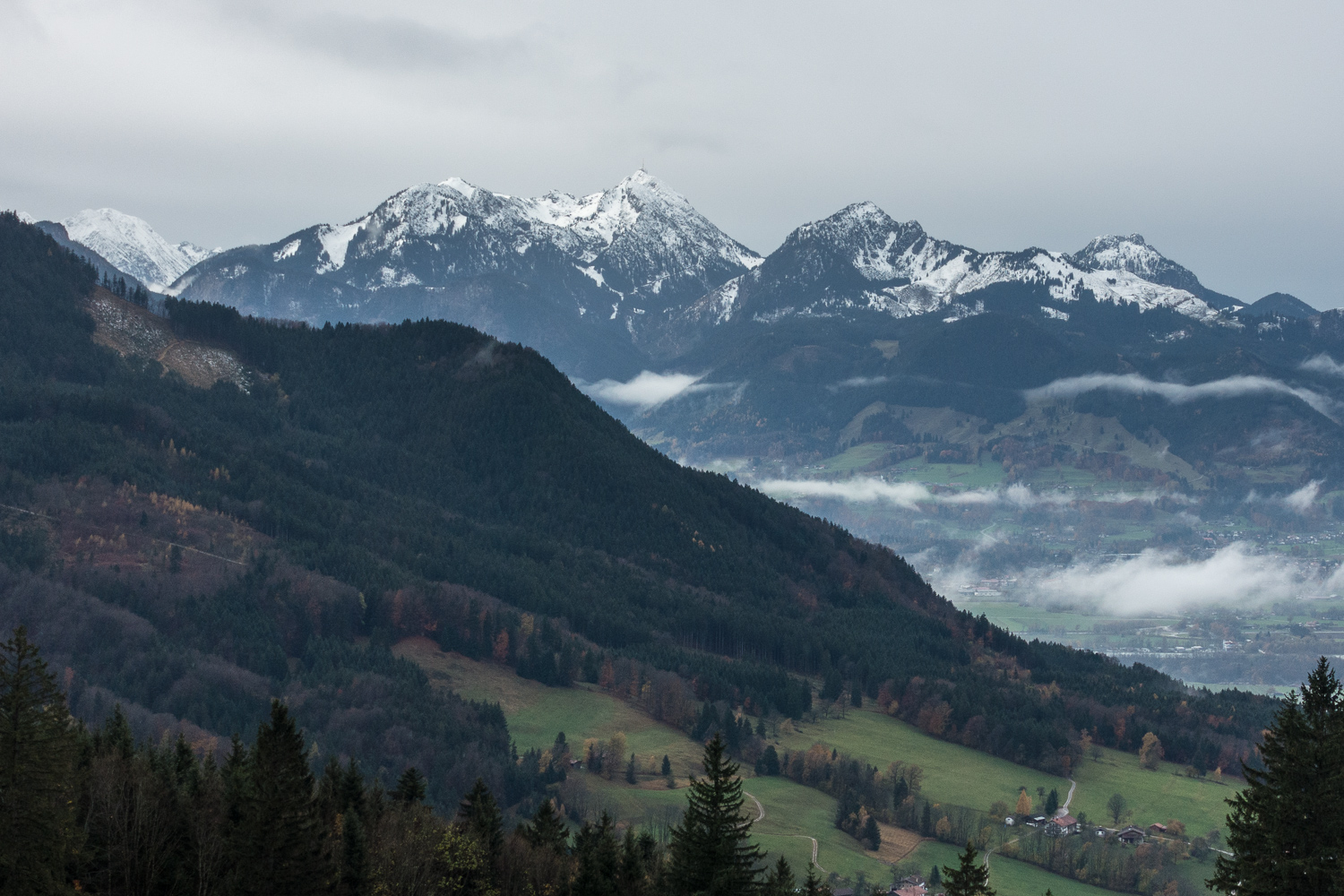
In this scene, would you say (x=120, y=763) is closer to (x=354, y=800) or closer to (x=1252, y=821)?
(x=354, y=800)

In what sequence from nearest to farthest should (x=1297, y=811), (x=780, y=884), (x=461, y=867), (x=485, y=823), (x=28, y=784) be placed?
1. (x=1297, y=811)
2. (x=28, y=784)
3. (x=780, y=884)
4. (x=461, y=867)
5. (x=485, y=823)

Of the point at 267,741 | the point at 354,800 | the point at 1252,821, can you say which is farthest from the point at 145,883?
the point at 1252,821

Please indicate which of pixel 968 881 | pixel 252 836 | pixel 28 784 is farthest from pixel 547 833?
pixel 28 784

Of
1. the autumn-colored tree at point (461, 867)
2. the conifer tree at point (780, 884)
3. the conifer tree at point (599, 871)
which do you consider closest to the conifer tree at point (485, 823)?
the autumn-colored tree at point (461, 867)

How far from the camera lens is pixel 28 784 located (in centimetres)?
6197

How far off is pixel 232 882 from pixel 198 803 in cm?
1511

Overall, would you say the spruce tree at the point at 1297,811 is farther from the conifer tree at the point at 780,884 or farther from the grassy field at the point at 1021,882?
the grassy field at the point at 1021,882

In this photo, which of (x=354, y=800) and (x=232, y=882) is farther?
(x=354, y=800)

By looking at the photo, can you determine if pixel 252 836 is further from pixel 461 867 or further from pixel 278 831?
pixel 461 867

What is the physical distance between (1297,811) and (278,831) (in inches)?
2347

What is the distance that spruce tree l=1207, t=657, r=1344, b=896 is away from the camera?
59469 millimetres

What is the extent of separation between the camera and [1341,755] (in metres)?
59.9

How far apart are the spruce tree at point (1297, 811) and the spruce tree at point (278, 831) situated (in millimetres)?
55069

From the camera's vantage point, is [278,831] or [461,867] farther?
[461,867]
